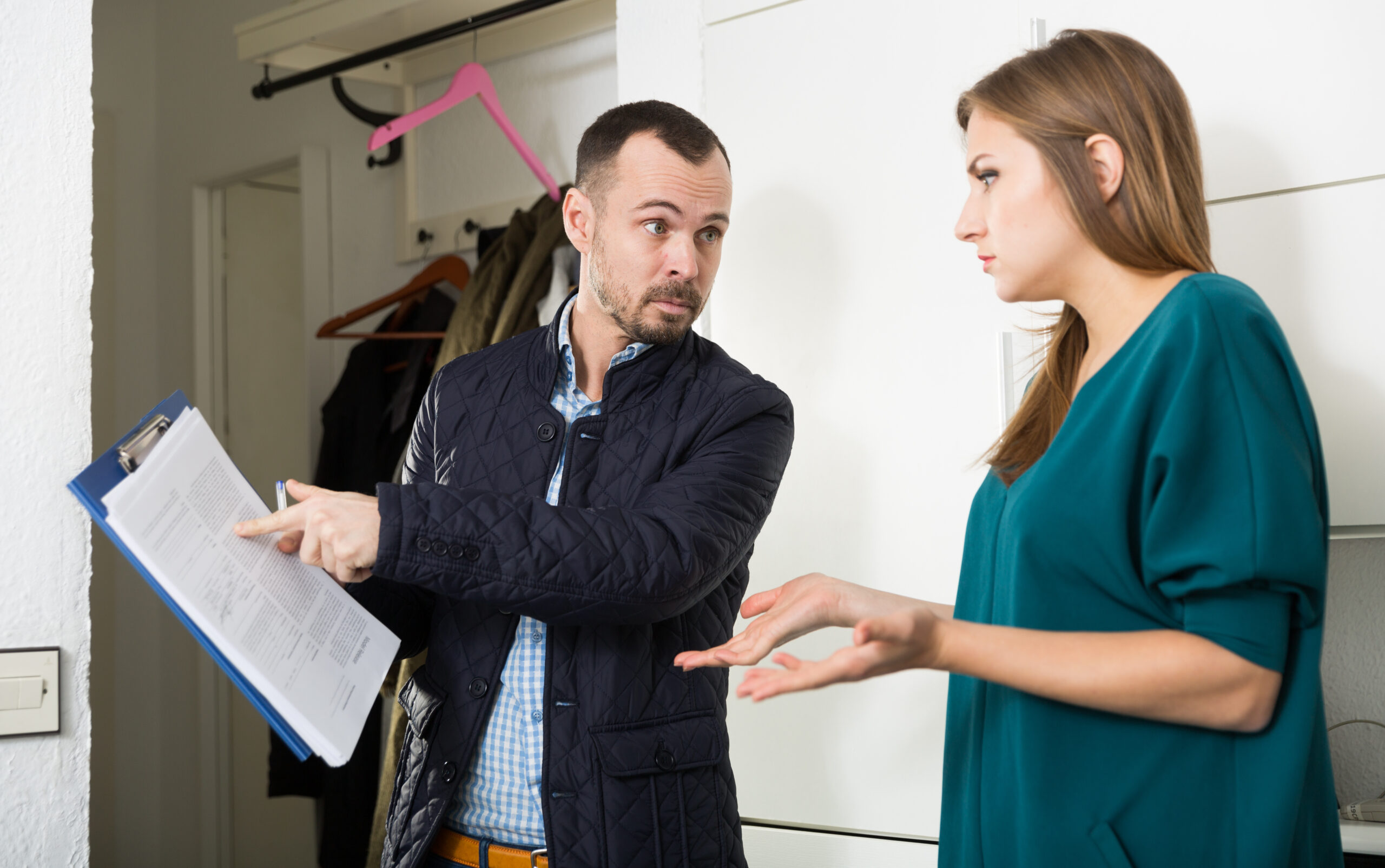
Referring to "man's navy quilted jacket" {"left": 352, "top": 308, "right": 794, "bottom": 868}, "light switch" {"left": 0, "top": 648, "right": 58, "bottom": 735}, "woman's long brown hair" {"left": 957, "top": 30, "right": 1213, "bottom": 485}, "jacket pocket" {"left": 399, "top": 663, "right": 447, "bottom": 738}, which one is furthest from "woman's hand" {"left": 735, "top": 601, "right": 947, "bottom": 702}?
"light switch" {"left": 0, "top": 648, "right": 58, "bottom": 735}

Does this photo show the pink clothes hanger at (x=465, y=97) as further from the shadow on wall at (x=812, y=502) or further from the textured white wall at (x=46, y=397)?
the textured white wall at (x=46, y=397)

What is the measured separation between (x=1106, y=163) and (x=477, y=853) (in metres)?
0.90

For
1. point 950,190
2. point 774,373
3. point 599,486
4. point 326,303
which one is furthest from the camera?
point 326,303

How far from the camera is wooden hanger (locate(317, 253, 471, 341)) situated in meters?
2.67

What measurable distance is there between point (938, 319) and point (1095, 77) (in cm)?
73

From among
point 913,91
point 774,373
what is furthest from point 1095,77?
point 774,373

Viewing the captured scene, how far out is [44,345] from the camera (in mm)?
1204

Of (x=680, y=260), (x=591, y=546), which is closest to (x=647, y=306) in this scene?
(x=680, y=260)

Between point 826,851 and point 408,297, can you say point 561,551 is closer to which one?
point 826,851

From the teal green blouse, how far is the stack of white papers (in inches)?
21.9

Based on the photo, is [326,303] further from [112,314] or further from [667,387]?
[667,387]

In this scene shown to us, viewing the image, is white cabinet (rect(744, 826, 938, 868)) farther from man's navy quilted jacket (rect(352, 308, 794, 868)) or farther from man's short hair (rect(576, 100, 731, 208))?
man's short hair (rect(576, 100, 731, 208))

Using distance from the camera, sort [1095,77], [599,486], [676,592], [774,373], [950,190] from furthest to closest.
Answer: [774,373] < [950,190] < [599,486] < [676,592] < [1095,77]

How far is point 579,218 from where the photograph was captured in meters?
1.38
